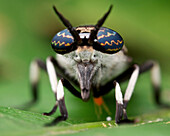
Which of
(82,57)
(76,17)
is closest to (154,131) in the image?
(82,57)

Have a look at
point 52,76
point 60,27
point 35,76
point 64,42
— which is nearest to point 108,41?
point 64,42

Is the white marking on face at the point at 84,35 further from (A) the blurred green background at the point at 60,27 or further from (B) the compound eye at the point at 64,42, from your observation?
(A) the blurred green background at the point at 60,27

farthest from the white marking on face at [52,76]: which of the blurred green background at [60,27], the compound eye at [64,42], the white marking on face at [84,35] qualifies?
the blurred green background at [60,27]

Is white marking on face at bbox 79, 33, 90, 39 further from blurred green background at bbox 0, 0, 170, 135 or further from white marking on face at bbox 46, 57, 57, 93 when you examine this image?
blurred green background at bbox 0, 0, 170, 135
